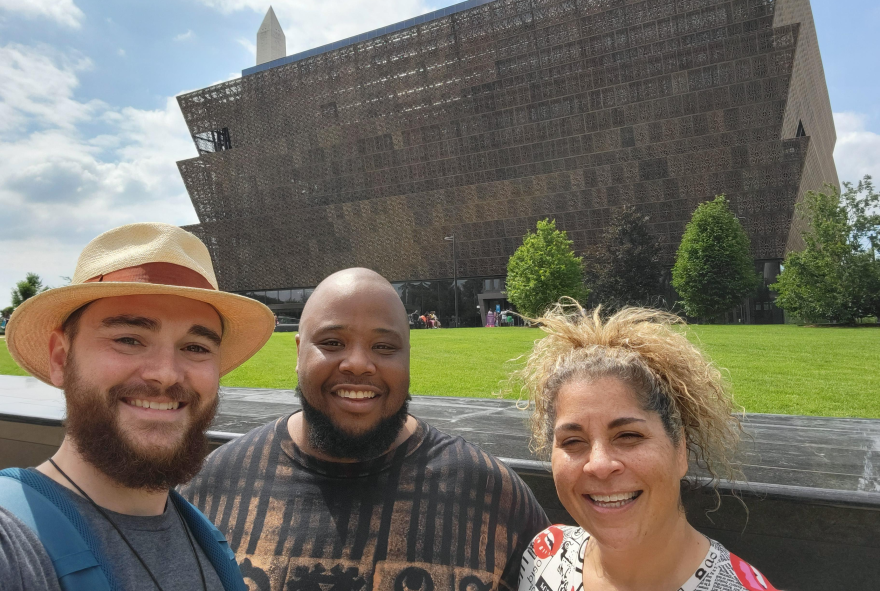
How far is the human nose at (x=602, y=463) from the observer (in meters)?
2.06

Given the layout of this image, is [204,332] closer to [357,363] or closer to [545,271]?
[357,363]

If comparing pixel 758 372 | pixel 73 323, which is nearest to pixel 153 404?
pixel 73 323

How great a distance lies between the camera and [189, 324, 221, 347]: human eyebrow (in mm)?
1849

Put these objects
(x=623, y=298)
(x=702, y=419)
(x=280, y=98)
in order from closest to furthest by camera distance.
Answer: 1. (x=702, y=419)
2. (x=623, y=298)
3. (x=280, y=98)

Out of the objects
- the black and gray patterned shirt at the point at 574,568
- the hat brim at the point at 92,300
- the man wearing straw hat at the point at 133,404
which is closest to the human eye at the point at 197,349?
the man wearing straw hat at the point at 133,404

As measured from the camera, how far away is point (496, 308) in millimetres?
47625

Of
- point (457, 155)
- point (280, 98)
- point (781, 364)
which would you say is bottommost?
point (781, 364)

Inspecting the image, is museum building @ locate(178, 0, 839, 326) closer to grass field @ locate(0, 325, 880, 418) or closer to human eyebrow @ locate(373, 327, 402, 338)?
grass field @ locate(0, 325, 880, 418)

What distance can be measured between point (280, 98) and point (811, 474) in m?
54.7

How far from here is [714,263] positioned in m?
36.5

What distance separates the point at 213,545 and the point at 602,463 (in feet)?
4.12

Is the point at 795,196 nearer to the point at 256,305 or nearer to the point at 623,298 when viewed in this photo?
the point at 623,298

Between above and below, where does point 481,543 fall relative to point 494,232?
below

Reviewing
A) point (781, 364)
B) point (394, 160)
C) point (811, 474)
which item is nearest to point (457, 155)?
point (394, 160)
